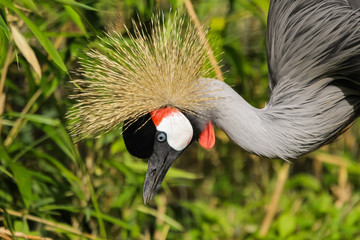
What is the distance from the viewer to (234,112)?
5.23 feet

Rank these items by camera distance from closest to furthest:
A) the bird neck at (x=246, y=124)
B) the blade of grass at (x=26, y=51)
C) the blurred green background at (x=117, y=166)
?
the bird neck at (x=246, y=124) → the blade of grass at (x=26, y=51) → the blurred green background at (x=117, y=166)

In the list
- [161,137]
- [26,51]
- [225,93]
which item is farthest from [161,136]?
[26,51]

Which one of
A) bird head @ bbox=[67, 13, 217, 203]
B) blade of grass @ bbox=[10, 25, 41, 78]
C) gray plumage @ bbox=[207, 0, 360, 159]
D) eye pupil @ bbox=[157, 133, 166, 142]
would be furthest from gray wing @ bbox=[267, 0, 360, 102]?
blade of grass @ bbox=[10, 25, 41, 78]

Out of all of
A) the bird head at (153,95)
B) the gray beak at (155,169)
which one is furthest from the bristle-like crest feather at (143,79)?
the gray beak at (155,169)

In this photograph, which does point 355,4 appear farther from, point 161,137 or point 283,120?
point 161,137

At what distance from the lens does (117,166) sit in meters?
2.26

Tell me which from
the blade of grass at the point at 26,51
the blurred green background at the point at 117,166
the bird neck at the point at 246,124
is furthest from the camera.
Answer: the blurred green background at the point at 117,166

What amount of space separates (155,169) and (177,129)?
5.1 inches

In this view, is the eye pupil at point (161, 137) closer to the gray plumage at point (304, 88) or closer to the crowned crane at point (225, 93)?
the crowned crane at point (225, 93)

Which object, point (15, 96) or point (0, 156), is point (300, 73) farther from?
point (15, 96)

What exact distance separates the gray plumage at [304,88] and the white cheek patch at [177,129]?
0.27 feet

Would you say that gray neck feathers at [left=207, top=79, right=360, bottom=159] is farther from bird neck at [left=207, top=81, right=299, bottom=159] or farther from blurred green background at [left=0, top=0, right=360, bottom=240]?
blurred green background at [left=0, top=0, right=360, bottom=240]

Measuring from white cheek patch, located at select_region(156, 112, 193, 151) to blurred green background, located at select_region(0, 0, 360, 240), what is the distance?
28cm

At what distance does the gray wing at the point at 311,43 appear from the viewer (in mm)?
1623
